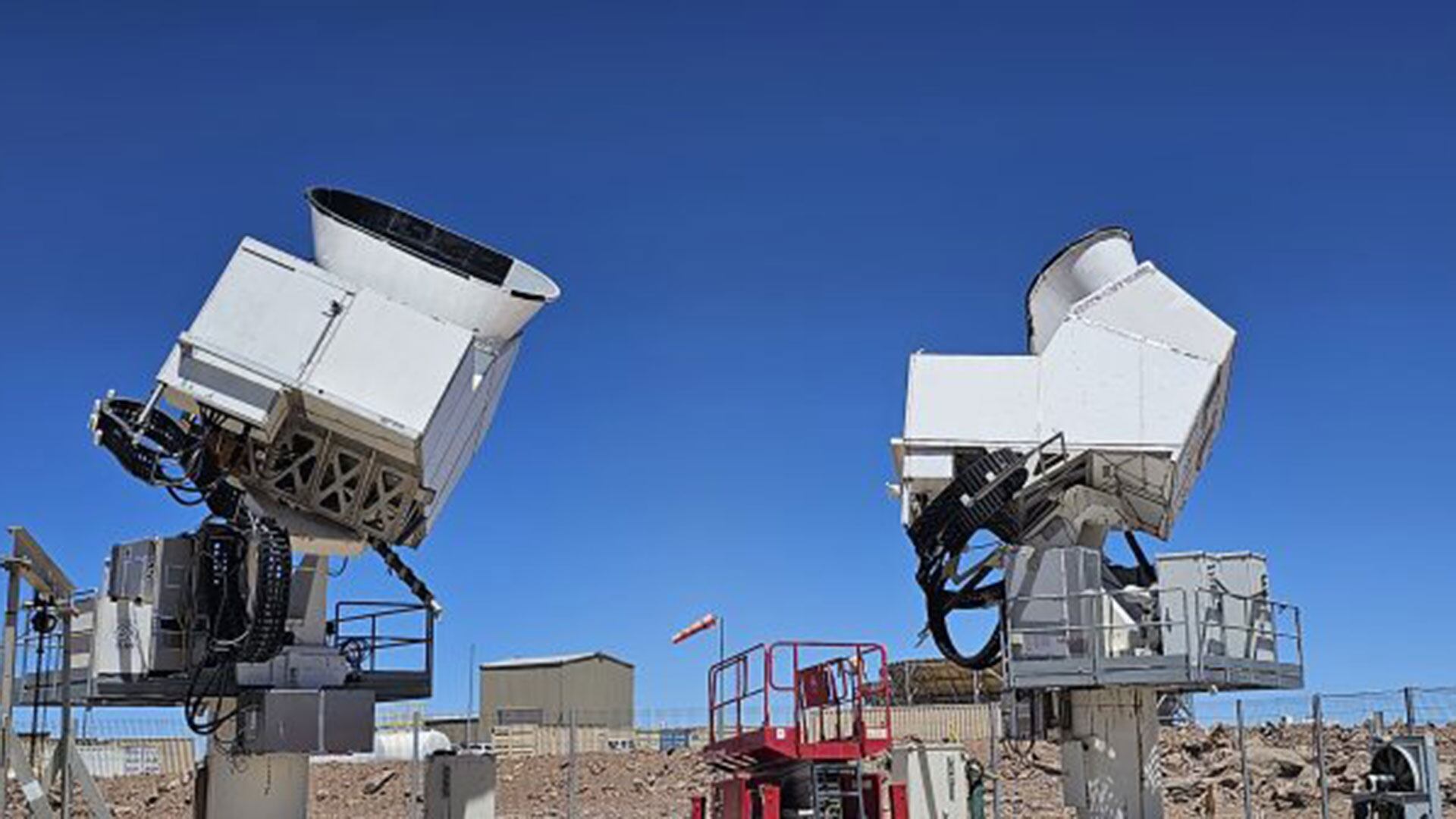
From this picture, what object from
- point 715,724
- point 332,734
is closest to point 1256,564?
point 715,724

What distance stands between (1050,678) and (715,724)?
4.86 metres

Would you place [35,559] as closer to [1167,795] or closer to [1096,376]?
[1096,376]

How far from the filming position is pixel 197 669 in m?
17.3

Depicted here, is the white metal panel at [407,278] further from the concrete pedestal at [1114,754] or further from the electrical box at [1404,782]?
the electrical box at [1404,782]

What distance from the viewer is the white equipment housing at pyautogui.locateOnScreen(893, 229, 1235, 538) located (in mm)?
18047

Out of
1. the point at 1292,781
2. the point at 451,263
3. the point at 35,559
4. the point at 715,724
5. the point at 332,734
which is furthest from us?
the point at 1292,781


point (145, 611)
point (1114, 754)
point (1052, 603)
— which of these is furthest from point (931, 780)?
point (145, 611)

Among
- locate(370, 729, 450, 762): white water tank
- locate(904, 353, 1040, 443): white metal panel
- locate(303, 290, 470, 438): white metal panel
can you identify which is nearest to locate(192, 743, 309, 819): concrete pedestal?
locate(303, 290, 470, 438): white metal panel

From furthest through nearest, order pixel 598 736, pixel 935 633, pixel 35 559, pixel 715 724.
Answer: pixel 598 736 → pixel 715 724 → pixel 935 633 → pixel 35 559

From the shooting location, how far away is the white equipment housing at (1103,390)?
18047 millimetres

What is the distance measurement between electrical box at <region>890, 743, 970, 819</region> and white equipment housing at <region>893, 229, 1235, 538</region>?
3155 mm

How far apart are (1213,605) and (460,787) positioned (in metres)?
8.84

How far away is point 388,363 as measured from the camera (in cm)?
1587

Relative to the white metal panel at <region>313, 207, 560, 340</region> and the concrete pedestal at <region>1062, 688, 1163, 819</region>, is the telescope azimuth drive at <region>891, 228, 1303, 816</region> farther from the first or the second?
the white metal panel at <region>313, 207, 560, 340</region>
